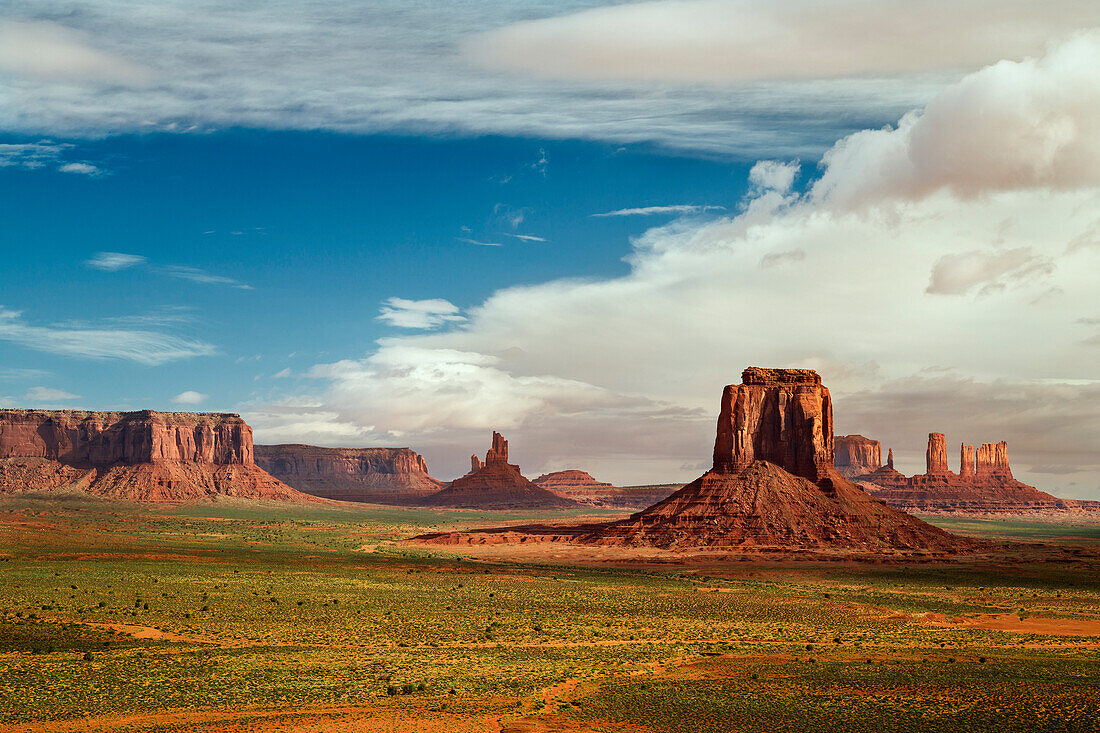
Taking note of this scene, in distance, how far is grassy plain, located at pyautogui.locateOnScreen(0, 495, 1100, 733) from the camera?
32688 millimetres

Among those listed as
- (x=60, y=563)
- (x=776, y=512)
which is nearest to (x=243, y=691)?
(x=60, y=563)

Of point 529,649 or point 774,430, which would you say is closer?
point 529,649

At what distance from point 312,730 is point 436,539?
4240 inches

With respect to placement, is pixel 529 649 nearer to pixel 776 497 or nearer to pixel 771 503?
pixel 771 503

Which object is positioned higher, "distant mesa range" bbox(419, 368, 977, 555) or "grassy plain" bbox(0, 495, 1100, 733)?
"distant mesa range" bbox(419, 368, 977, 555)

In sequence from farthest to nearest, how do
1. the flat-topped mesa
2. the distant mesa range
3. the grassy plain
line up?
the flat-topped mesa, the distant mesa range, the grassy plain

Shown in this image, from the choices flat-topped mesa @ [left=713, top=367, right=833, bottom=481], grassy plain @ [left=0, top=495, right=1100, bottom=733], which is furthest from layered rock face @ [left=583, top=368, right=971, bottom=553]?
grassy plain @ [left=0, top=495, right=1100, bottom=733]

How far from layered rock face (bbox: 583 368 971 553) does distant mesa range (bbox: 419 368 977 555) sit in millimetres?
146

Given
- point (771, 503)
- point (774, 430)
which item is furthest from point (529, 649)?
point (774, 430)

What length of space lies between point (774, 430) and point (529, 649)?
9677 centimetres

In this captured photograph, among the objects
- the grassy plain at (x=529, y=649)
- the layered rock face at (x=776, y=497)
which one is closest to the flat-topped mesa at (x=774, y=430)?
the layered rock face at (x=776, y=497)

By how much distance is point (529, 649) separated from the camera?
45.9m

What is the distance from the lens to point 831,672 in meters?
40.8

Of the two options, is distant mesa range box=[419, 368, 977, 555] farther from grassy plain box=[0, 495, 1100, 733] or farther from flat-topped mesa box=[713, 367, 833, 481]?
grassy plain box=[0, 495, 1100, 733]
